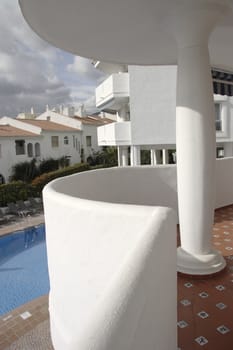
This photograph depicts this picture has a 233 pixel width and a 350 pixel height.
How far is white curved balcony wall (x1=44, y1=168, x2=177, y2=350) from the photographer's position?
1932 millimetres

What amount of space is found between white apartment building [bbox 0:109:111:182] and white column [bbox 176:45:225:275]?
3314 cm

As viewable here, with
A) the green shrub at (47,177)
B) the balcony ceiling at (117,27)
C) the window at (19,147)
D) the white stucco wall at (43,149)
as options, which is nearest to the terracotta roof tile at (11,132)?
the white stucco wall at (43,149)

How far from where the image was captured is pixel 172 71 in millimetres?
19328

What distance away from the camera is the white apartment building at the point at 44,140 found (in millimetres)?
35531

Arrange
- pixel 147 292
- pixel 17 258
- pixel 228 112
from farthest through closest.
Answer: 1. pixel 228 112
2. pixel 17 258
3. pixel 147 292

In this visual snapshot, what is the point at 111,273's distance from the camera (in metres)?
3.47

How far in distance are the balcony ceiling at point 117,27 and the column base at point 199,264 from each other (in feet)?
14.1

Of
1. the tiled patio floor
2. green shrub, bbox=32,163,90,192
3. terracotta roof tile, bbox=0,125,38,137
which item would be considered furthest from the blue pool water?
terracotta roof tile, bbox=0,125,38,137

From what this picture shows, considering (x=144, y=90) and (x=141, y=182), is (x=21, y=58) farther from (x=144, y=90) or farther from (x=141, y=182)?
(x=141, y=182)

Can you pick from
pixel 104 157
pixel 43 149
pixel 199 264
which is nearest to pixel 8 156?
pixel 43 149

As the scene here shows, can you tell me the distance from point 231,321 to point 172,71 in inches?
710

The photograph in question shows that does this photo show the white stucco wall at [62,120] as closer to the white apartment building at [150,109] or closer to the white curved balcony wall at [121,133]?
the white apartment building at [150,109]

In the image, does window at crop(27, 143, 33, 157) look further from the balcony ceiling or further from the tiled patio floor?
the balcony ceiling

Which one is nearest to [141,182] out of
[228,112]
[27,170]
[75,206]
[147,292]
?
[75,206]
